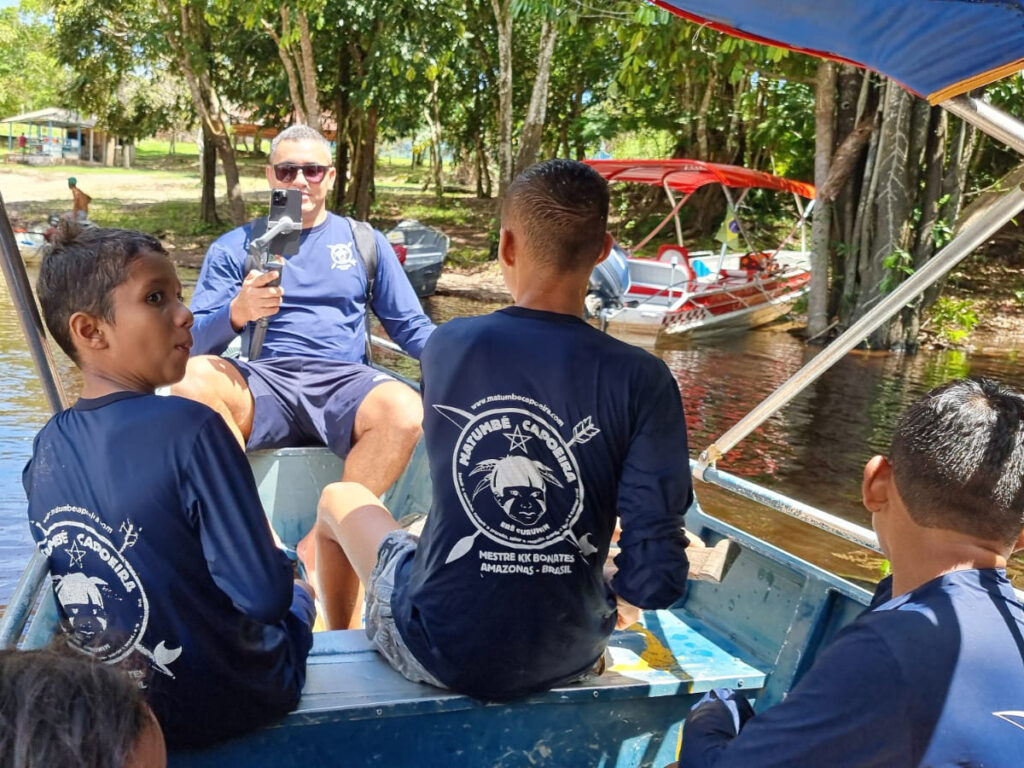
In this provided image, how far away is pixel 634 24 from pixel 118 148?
1597 inches

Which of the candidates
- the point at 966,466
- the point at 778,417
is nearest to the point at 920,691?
the point at 966,466

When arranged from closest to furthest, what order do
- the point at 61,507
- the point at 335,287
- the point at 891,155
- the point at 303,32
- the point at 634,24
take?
the point at 61,507, the point at 335,287, the point at 634,24, the point at 891,155, the point at 303,32

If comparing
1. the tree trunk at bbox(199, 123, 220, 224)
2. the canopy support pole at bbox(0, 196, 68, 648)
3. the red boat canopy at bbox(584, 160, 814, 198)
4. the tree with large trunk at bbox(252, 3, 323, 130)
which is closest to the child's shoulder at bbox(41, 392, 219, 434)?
the canopy support pole at bbox(0, 196, 68, 648)

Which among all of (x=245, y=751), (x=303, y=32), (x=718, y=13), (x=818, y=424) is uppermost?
(x=303, y=32)

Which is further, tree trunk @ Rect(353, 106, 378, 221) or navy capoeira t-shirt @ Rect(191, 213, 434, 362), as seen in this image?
tree trunk @ Rect(353, 106, 378, 221)

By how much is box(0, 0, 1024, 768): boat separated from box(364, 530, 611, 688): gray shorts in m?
0.03

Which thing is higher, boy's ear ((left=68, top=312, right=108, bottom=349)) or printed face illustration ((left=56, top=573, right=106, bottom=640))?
boy's ear ((left=68, top=312, right=108, bottom=349))

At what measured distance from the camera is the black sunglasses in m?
3.82

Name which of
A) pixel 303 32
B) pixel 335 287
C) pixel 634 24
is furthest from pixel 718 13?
pixel 303 32

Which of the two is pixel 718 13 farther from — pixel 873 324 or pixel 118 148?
pixel 118 148

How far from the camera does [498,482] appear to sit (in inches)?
77.4

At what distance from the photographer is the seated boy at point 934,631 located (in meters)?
1.30

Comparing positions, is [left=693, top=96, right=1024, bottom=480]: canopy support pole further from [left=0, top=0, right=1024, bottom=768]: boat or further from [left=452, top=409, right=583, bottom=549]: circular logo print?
[left=452, top=409, right=583, bottom=549]: circular logo print

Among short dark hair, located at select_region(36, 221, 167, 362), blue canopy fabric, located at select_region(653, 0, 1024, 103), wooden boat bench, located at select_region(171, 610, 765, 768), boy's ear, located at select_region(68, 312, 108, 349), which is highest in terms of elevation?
blue canopy fabric, located at select_region(653, 0, 1024, 103)
